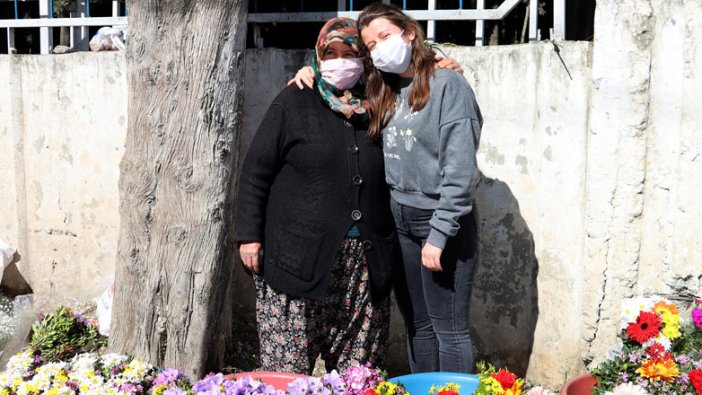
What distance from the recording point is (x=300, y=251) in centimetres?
295

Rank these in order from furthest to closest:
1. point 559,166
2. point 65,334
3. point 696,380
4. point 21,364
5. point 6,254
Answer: point 6,254, point 65,334, point 559,166, point 21,364, point 696,380

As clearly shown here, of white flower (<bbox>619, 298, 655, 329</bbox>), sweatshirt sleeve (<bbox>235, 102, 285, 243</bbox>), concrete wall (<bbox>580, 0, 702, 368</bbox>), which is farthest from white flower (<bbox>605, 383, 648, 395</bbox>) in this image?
sweatshirt sleeve (<bbox>235, 102, 285, 243</bbox>)

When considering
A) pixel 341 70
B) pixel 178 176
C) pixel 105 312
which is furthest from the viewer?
pixel 105 312

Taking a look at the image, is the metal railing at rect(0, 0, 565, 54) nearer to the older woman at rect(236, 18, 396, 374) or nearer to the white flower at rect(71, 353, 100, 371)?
the older woman at rect(236, 18, 396, 374)

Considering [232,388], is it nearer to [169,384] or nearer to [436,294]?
[169,384]

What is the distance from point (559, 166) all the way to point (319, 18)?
1.51 m

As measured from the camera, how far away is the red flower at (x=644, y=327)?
274cm

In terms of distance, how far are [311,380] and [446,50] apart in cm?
193

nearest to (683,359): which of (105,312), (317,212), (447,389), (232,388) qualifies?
(447,389)

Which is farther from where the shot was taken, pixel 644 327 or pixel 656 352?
pixel 644 327

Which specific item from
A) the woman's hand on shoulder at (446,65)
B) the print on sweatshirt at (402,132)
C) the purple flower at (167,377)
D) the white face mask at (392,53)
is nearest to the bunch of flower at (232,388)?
the purple flower at (167,377)

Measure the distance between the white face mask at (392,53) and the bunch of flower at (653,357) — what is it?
131 cm

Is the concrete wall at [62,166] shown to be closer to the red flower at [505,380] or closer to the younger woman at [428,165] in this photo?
the younger woman at [428,165]

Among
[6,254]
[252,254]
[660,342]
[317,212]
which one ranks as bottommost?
[6,254]
